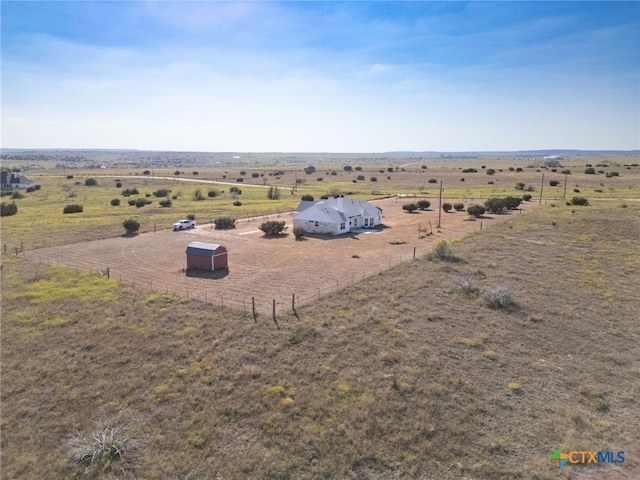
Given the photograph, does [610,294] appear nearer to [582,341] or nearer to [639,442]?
[582,341]

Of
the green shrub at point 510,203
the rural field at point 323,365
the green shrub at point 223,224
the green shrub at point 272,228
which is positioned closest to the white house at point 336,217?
the green shrub at point 272,228

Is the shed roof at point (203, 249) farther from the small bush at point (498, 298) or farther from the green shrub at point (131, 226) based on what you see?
the small bush at point (498, 298)

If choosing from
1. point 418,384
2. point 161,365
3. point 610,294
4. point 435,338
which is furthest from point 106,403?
point 610,294

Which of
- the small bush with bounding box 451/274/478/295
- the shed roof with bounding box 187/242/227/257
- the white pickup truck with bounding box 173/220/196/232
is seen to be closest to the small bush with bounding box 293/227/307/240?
the shed roof with bounding box 187/242/227/257

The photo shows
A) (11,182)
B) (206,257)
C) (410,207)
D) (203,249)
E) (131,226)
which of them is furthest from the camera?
(11,182)

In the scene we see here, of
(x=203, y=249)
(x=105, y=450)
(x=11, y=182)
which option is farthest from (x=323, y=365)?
(x=11, y=182)

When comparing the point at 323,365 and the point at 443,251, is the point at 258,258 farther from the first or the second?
the point at 323,365
